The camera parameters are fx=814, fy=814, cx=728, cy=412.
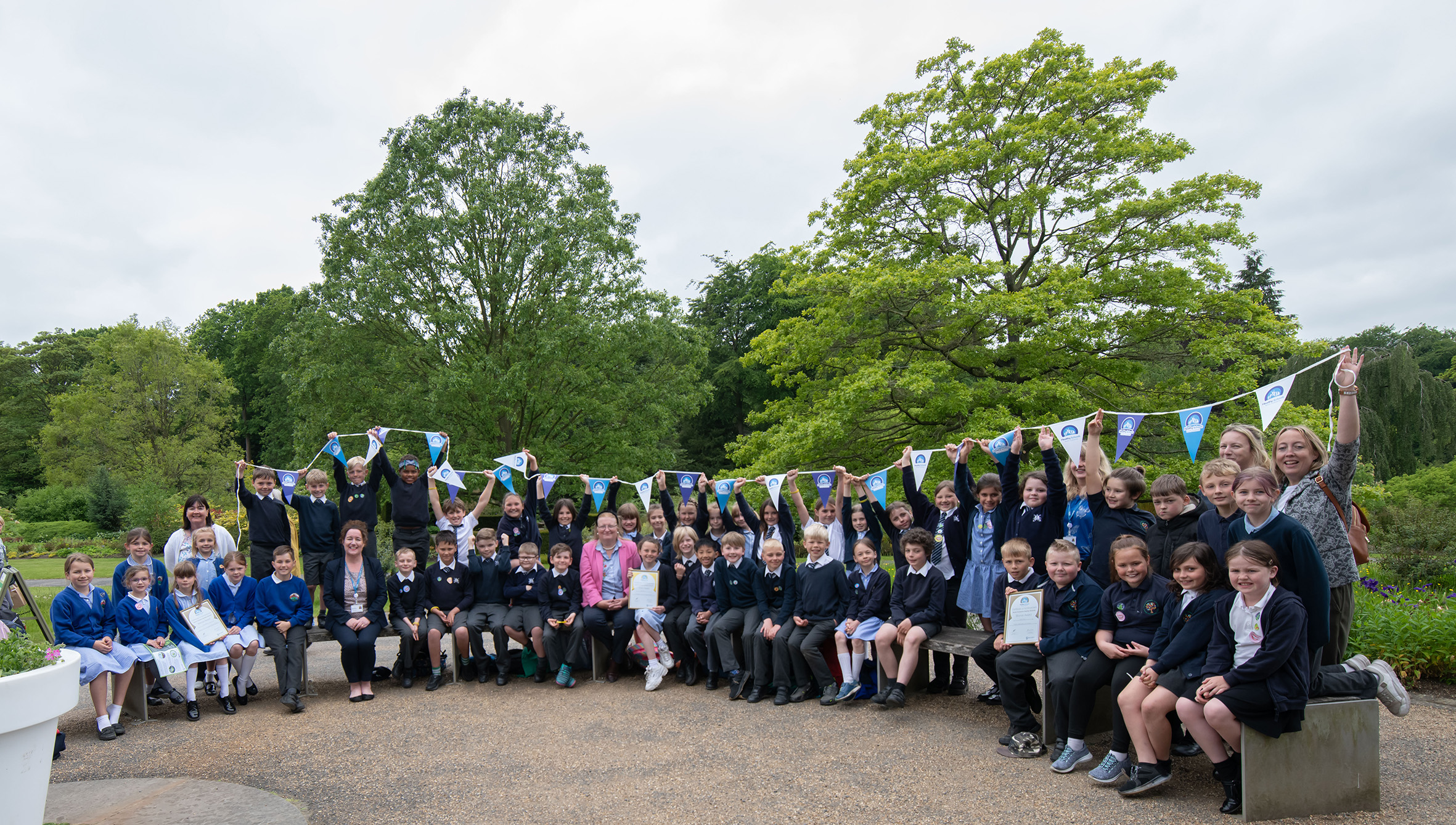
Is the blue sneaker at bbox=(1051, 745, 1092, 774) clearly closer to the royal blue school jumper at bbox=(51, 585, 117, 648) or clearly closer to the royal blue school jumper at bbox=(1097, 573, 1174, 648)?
the royal blue school jumper at bbox=(1097, 573, 1174, 648)

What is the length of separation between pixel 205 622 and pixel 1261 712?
305 inches

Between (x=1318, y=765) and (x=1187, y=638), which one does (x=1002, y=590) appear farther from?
(x=1318, y=765)

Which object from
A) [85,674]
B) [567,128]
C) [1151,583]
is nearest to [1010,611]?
[1151,583]

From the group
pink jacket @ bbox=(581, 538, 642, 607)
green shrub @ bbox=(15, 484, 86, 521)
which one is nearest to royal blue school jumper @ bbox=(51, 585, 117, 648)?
pink jacket @ bbox=(581, 538, 642, 607)

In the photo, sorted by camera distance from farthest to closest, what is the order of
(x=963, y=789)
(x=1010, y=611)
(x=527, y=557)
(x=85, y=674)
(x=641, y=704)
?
(x=527, y=557) < (x=641, y=704) < (x=85, y=674) < (x=1010, y=611) < (x=963, y=789)

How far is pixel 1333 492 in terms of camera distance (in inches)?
169

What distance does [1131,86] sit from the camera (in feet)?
44.1

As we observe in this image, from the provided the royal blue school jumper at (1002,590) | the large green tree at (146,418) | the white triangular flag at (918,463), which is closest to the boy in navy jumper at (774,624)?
the white triangular flag at (918,463)

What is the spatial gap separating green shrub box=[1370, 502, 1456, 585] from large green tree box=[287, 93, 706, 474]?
14314 millimetres

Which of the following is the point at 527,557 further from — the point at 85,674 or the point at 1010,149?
the point at 1010,149

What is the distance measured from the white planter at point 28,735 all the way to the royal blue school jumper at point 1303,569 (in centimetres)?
568

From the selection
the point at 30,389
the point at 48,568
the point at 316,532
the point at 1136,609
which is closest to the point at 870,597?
the point at 1136,609

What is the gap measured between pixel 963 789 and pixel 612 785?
2022 mm

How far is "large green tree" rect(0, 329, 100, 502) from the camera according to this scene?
1710 inches
